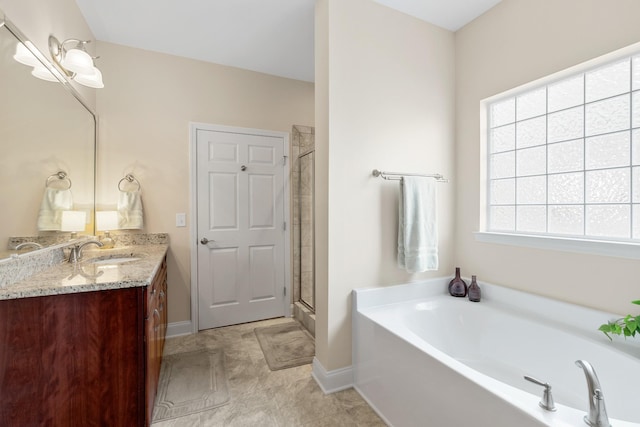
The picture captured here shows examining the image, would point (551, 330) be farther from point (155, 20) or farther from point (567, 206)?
point (155, 20)

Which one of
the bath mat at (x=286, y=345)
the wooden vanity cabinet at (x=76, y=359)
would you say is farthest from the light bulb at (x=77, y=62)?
the bath mat at (x=286, y=345)

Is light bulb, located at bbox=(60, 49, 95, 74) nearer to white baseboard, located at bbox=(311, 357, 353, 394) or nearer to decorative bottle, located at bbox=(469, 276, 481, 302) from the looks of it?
white baseboard, located at bbox=(311, 357, 353, 394)

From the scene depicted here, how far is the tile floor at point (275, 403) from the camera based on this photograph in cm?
156

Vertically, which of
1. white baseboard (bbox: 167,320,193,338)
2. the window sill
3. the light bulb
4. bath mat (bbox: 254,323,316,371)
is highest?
the light bulb

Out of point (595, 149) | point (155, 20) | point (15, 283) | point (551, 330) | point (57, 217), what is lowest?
point (551, 330)

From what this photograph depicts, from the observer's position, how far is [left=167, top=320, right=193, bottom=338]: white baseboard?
8.63 feet

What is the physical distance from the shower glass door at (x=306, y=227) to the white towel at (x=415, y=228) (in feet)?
3.74

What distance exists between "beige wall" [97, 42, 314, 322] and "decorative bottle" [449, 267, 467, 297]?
7.80 ft

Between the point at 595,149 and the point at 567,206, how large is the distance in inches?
13.8

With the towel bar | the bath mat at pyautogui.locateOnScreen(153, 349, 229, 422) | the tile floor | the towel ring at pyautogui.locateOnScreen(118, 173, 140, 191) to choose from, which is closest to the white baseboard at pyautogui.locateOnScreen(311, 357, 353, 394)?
the tile floor

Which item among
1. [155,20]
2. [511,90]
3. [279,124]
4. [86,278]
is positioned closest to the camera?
[86,278]

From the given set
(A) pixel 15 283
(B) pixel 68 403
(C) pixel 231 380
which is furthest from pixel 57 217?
(C) pixel 231 380

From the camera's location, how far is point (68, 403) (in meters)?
1.25

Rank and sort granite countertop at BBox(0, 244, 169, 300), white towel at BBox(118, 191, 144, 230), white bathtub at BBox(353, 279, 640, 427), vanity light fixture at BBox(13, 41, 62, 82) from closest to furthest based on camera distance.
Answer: white bathtub at BBox(353, 279, 640, 427) → granite countertop at BBox(0, 244, 169, 300) → vanity light fixture at BBox(13, 41, 62, 82) → white towel at BBox(118, 191, 144, 230)
